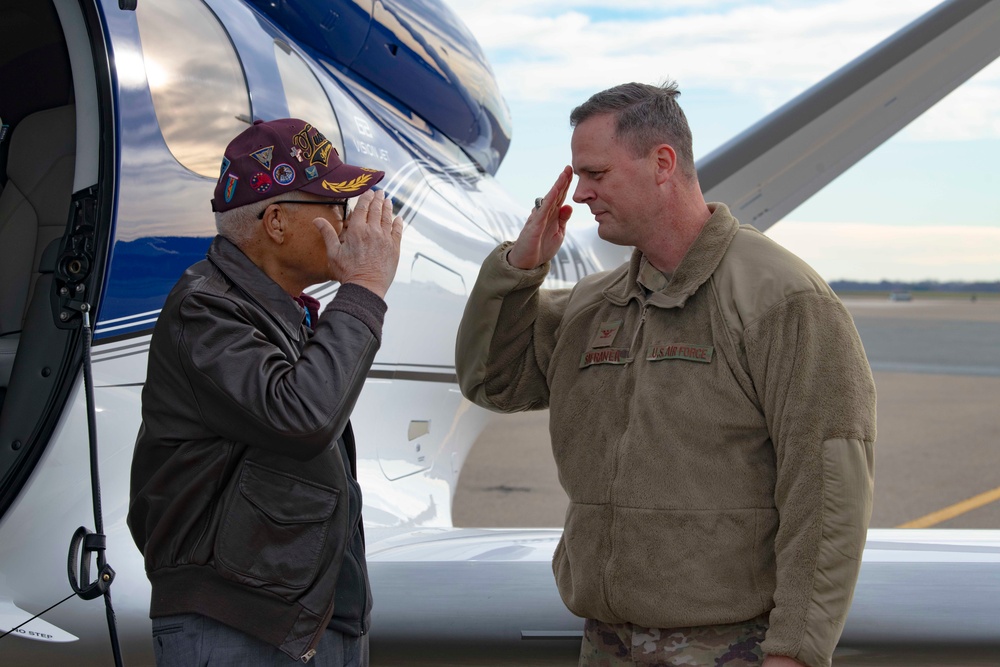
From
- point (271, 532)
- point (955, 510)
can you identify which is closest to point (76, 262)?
point (271, 532)

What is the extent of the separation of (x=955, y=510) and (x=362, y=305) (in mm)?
8758

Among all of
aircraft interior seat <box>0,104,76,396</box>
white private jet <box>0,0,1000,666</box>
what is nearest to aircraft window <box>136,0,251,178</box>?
white private jet <box>0,0,1000,666</box>

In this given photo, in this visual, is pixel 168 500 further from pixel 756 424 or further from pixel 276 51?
pixel 276 51

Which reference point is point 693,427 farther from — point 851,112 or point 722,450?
point 851,112

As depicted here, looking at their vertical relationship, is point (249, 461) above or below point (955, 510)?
above

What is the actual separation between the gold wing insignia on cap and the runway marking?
25.1 feet

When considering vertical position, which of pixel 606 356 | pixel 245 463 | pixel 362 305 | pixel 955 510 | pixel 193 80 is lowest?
pixel 955 510

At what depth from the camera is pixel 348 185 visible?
6.56 ft

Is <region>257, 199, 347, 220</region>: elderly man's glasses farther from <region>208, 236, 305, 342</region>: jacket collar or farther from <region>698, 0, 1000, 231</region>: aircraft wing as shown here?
<region>698, 0, 1000, 231</region>: aircraft wing

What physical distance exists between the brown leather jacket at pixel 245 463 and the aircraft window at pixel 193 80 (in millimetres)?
1443

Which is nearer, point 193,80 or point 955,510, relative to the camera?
point 193,80

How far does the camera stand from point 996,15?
6754 millimetres

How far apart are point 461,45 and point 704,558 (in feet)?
15.4

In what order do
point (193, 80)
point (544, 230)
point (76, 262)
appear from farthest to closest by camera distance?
point (193, 80) < point (76, 262) < point (544, 230)
